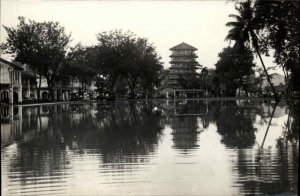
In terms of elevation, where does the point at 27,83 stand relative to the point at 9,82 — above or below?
above

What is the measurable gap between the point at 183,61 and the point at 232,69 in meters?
14.6

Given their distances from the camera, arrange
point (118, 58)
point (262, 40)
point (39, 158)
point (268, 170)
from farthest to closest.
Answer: point (118, 58) → point (262, 40) → point (39, 158) → point (268, 170)

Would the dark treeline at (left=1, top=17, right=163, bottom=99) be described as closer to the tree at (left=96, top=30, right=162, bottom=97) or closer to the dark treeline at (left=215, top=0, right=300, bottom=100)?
the tree at (left=96, top=30, right=162, bottom=97)

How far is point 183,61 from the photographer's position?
97.6m

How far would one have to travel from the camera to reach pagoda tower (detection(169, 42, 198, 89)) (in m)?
94.7

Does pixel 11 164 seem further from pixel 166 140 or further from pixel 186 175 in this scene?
pixel 166 140

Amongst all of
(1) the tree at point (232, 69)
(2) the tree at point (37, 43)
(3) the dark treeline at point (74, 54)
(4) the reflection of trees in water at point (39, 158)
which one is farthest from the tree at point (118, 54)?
(4) the reflection of trees in water at point (39, 158)

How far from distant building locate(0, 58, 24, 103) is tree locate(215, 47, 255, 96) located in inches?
1446

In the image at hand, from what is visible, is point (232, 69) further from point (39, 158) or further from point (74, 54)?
point (39, 158)

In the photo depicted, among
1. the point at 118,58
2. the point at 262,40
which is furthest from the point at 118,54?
the point at 262,40

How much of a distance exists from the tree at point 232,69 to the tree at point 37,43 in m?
33.5

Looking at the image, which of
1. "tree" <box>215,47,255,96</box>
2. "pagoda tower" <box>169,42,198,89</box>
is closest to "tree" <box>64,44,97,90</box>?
"tree" <box>215,47,255,96</box>

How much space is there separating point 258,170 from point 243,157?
2.07 metres

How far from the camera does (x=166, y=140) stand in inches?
619
